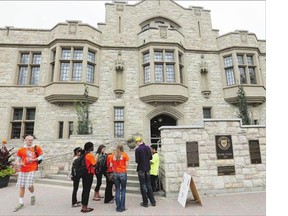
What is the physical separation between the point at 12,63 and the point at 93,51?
19.3ft

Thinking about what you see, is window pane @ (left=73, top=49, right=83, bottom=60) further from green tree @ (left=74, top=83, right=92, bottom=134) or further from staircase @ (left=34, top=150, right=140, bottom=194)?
staircase @ (left=34, top=150, right=140, bottom=194)

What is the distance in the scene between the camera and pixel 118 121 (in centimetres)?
1259

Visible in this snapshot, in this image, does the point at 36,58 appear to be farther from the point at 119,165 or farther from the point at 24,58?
the point at 119,165

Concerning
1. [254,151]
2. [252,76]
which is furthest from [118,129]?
[252,76]

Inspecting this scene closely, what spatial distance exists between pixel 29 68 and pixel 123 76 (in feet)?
22.5

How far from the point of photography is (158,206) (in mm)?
4926

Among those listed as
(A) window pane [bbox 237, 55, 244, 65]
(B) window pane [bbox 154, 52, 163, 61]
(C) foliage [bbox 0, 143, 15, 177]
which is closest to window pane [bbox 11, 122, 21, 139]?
(C) foliage [bbox 0, 143, 15, 177]

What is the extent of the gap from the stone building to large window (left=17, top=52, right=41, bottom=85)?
0.07 metres

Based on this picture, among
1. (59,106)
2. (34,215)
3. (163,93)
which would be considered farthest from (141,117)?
(34,215)

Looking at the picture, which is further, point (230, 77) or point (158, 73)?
point (230, 77)

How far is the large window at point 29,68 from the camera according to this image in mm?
12766

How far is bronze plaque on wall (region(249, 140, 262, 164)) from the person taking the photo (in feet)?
21.5

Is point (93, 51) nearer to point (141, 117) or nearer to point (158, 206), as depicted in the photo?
point (141, 117)

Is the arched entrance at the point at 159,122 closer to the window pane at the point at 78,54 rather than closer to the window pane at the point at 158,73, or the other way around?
the window pane at the point at 158,73
